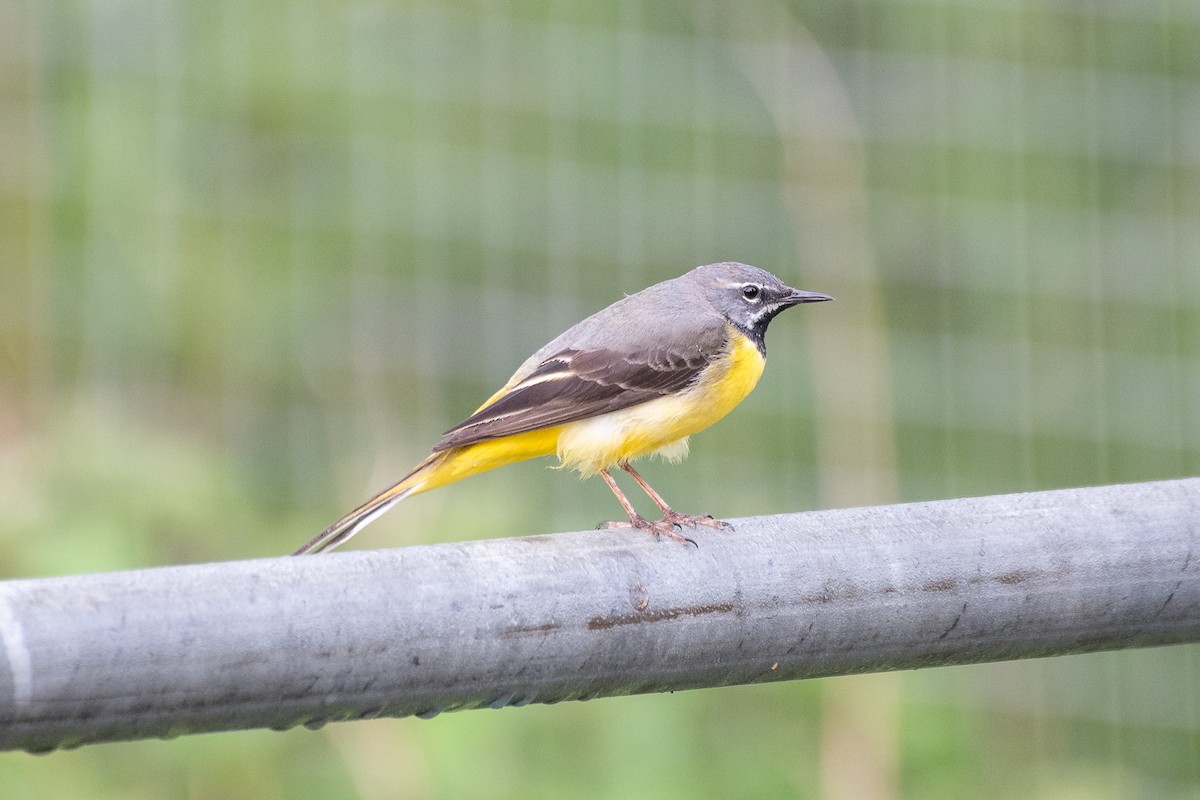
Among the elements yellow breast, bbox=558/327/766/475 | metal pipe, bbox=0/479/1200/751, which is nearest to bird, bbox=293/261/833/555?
yellow breast, bbox=558/327/766/475

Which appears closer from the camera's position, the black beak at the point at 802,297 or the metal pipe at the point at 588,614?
the metal pipe at the point at 588,614

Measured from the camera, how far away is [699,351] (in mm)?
4840

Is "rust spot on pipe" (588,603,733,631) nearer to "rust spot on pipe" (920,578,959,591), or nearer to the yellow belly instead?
"rust spot on pipe" (920,578,959,591)

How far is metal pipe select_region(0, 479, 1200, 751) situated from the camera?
187 cm

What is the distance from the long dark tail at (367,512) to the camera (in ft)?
12.4

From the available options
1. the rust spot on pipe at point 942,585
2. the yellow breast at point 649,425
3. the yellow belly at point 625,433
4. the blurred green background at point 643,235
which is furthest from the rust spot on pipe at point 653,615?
the blurred green background at point 643,235

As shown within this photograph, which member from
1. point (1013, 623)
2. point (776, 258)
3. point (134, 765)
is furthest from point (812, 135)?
point (1013, 623)

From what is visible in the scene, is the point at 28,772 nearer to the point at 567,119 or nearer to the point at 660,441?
the point at 660,441

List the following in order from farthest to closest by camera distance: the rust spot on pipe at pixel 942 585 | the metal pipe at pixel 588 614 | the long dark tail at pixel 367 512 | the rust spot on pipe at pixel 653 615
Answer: the long dark tail at pixel 367 512
the rust spot on pipe at pixel 942 585
the rust spot on pipe at pixel 653 615
the metal pipe at pixel 588 614

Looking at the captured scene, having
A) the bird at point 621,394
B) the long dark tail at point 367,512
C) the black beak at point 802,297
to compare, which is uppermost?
the black beak at point 802,297

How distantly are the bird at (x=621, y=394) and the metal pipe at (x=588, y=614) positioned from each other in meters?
1.93

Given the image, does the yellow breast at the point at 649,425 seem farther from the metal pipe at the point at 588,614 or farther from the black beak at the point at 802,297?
the metal pipe at the point at 588,614

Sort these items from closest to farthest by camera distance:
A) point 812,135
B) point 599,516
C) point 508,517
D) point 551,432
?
point 551,432 → point 508,517 → point 599,516 → point 812,135

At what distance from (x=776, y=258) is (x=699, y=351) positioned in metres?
3.02
